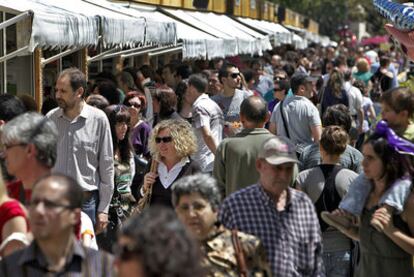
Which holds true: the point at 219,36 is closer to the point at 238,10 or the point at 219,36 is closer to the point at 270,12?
the point at 238,10

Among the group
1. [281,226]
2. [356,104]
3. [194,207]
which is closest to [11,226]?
[194,207]

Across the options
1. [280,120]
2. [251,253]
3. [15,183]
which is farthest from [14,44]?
[251,253]

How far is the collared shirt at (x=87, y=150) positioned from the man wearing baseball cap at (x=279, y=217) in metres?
2.59

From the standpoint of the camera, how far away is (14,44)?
477 inches

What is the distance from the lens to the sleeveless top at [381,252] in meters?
6.04

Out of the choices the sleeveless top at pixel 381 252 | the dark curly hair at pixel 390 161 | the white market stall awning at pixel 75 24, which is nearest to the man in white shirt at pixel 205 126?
the white market stall awning at pixel 75 24

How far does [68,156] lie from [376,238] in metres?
2.66

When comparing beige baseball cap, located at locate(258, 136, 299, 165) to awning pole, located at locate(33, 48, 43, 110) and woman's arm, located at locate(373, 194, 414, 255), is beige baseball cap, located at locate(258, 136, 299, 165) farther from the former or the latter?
awning pole, located at locate(33, 48, 43, 110)

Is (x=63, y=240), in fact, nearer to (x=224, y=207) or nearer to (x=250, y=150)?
(x=224, y=207)

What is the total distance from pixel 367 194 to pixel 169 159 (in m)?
1.85

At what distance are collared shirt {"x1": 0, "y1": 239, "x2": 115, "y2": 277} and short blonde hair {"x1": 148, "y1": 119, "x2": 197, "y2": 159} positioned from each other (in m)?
3.03

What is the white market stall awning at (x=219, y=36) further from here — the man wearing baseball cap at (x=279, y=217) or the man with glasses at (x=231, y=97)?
the man wearing baseball cap at (x=279, y=217)

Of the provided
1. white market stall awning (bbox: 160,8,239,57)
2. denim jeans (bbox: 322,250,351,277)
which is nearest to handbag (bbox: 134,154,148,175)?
denim jeans (bbox: 322,250,351,277)

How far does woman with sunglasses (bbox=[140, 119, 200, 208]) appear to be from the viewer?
7324 mm
